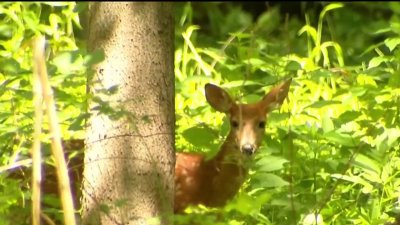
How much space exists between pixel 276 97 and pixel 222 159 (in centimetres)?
44

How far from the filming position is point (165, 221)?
16.4 feet

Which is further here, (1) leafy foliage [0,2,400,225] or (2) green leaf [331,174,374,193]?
(2) green leaf [331,174,374,193]

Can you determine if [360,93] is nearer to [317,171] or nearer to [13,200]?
[317,171]

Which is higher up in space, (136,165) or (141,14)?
(141,14)

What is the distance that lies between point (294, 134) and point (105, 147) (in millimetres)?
1288

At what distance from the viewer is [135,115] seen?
497cm

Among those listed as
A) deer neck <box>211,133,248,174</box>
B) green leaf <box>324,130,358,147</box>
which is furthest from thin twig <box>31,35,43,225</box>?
deer neck <box>211,133,248,174</box>

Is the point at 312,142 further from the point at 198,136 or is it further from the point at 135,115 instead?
the point at 135,115

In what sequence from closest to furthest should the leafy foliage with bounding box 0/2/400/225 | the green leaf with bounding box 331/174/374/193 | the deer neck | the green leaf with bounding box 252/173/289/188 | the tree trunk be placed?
the leafy foliage with bounding box 0/2/400/225
the tree trunk
the green leaf with bounding box 252/173/289/188
the green leaf with bounding box 331/174/374/193
the deer neck

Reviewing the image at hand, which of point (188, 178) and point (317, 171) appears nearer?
point (317, 171)

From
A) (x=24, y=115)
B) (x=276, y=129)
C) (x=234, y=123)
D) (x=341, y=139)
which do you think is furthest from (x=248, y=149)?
(x=24, y=115)

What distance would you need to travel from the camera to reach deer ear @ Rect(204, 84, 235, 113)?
256 inches

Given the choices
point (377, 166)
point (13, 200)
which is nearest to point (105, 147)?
point (13, 200)

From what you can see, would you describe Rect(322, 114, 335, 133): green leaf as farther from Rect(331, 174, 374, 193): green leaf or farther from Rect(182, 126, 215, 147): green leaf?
Rect(182, 126, 215, 147): green leaf
